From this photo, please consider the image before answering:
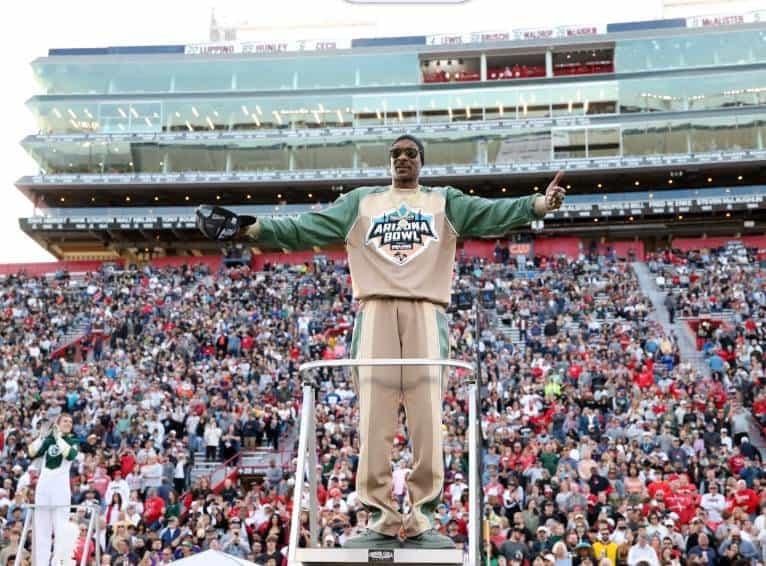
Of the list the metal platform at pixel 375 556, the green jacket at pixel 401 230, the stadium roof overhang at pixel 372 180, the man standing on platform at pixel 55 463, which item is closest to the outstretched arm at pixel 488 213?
the green jacket at pixel 401 230

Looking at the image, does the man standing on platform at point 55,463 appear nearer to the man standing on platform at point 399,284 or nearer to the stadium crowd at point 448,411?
the stadium crowd at point 448,411

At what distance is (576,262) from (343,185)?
16221 millimetres

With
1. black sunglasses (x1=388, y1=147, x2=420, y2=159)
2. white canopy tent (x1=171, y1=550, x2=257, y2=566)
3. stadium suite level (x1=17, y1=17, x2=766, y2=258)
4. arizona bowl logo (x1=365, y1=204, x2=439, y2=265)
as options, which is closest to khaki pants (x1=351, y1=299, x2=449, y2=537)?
arizona bowl logo (x1=365, y1=204, x2=439, y2=265)

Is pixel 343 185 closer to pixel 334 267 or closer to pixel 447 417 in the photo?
pixel 334 267

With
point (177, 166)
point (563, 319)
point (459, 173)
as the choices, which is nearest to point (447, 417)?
point (563, 319)

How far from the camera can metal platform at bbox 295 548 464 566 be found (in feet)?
13.2

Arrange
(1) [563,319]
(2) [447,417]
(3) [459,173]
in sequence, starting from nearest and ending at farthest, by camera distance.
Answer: (2) [447,417]
(1) [563,319]
(3) [459,173]

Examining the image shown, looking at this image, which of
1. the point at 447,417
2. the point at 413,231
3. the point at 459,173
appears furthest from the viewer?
the point at 459,173

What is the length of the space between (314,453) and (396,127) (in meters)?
44.7

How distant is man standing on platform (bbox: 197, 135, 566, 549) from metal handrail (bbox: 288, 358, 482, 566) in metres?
0.20

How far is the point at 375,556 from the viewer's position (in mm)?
4098

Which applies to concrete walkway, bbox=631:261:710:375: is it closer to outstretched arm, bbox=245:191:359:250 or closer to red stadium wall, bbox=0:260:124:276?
outstretched arm, bbox=245:191:359:250

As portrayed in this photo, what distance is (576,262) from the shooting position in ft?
114

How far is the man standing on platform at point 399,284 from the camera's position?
4.77 meters
